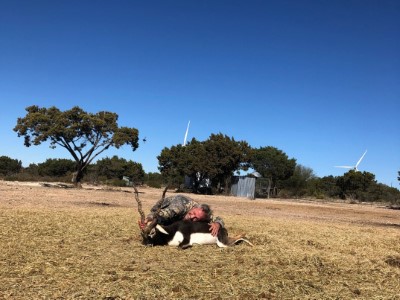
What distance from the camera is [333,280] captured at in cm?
607

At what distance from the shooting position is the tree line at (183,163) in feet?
129

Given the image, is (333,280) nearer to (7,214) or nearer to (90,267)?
(90,267)

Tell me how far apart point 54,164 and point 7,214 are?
231 feet

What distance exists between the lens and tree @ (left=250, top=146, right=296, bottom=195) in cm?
7644

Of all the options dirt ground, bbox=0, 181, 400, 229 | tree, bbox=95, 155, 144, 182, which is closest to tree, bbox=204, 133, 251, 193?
dirt ground, bbox=0, 181, 400, 229

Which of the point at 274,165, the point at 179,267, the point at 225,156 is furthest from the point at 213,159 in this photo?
the point at 179,267

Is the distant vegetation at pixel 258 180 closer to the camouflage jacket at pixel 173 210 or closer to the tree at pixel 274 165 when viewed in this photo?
the tree at pixel 274 165

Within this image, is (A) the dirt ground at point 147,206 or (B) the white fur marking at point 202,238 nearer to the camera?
(B) the white fur marking at point 202,238

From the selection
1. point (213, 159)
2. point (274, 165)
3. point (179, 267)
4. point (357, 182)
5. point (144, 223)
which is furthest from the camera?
point (274, 165)

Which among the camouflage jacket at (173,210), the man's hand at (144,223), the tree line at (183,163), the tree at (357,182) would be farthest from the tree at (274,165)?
the man's hand at (144,223)

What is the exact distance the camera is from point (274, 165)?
7688cm

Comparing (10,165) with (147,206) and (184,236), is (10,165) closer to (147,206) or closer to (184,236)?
(147,206)

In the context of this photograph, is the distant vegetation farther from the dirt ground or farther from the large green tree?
the dirt ground

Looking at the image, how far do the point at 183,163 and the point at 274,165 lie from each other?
85.3 ft
